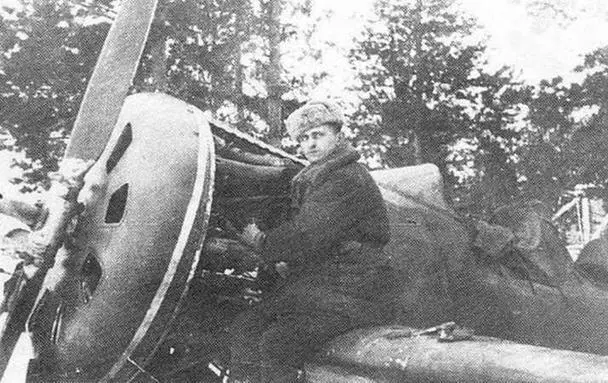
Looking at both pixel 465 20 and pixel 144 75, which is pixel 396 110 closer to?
pixel 144 75

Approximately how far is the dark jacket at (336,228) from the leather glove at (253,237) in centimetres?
6

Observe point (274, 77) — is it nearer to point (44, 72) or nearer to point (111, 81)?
point (44, 72)

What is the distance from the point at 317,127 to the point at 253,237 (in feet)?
2.60

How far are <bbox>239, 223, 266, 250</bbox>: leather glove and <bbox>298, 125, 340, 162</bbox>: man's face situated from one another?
0.60 meters

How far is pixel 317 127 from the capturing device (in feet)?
12.8

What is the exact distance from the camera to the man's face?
3906 mm

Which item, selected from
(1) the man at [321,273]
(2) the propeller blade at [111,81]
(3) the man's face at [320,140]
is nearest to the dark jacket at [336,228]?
(1) the man at [321,273]

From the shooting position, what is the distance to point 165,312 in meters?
3.34

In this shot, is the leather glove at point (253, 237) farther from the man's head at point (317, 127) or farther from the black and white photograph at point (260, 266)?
the man's head at point (317, 127)

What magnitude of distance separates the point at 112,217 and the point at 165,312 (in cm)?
91

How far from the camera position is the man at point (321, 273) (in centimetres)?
352

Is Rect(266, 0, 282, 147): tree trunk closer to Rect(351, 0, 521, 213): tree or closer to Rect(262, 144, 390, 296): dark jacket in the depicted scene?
Rect(351, 0, 521, 213): tree

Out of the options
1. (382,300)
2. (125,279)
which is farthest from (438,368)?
(125,279)

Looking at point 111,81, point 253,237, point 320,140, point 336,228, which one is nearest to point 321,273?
point 336,228
